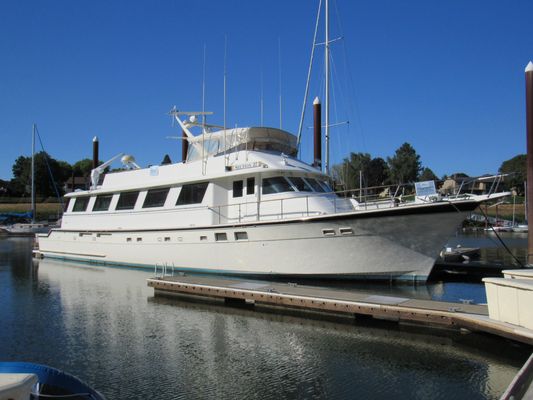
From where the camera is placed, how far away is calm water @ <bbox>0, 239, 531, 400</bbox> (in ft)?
19.3

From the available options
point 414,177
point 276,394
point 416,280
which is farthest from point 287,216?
point 414,177

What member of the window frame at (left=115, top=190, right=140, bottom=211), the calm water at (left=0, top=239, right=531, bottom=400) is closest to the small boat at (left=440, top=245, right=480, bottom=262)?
the calm water at (left=0, top=239, right=531, bottom=400)

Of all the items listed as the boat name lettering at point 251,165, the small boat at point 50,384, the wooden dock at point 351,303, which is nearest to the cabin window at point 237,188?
the boat name lettering at point 251,165

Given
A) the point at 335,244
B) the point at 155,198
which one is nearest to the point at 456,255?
the point at 335,244

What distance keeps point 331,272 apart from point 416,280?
2.34 metres

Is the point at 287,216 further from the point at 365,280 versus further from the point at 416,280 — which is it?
the point at 416,280

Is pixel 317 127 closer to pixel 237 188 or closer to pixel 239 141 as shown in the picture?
pixel 239 141

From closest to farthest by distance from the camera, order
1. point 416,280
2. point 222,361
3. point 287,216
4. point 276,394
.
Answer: point 276,394 → point 222,361 → point 416,280 → point 287,216

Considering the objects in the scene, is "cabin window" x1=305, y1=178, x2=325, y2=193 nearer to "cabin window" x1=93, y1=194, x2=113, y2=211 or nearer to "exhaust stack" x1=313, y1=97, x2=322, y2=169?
"exhaust stack" x1=313, y1=97, x2=322, y2=169

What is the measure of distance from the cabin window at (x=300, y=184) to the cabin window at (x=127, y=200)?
6.84 metres

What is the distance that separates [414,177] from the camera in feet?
240

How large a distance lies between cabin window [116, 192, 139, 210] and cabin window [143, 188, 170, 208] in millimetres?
786

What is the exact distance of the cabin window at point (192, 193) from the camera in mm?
15016

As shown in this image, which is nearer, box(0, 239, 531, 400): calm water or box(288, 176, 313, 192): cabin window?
box(0, 239, 531, 400): calm water
